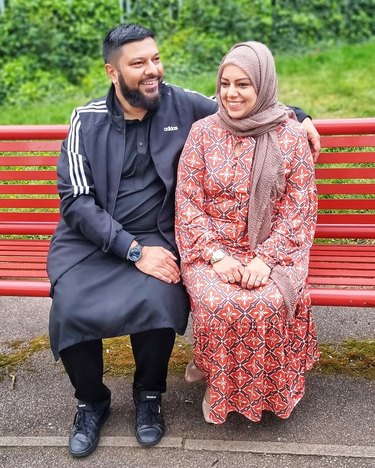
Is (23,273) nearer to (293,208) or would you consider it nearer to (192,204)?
(192,204)

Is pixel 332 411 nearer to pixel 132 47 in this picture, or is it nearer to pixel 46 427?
pixel 46 427

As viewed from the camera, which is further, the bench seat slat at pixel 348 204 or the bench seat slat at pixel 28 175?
the bench seat slat at pixel 28 175

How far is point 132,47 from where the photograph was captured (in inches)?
113

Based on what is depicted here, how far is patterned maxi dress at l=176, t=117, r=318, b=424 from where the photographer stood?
2660 mm

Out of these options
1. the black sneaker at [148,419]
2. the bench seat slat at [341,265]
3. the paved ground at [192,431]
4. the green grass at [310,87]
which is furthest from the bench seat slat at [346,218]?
the green grass at [310,87]

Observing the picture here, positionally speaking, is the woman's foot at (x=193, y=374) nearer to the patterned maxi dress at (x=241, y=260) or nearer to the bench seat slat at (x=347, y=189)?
the patterned maxi dress at (x=241, y=260)

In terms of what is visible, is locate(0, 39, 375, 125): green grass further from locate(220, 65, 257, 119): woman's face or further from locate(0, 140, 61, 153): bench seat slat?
locate(220, 65, 257, 119): woman's face

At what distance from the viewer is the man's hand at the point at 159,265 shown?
9.17ft

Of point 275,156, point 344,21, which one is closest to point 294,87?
point 344,21

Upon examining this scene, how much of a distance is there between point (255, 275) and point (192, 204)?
462 millimetres

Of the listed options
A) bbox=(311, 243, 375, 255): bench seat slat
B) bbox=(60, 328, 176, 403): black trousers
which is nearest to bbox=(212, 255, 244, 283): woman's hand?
bbox=(60, 328, 176, 403): black trousers

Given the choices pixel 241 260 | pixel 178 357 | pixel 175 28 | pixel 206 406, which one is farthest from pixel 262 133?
pixel 175 28

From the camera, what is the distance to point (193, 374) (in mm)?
3211

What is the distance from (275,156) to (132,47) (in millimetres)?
832
